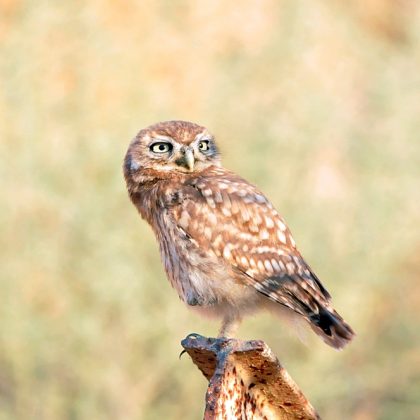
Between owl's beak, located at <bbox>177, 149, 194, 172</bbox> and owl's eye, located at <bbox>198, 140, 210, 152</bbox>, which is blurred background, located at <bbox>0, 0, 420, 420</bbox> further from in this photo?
owl's beak, located at <bbox>177, 149, 194, 172</bbox>

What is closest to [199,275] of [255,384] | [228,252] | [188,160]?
[228,252]

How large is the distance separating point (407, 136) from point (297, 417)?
7.15 m

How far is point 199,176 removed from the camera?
4.31 m

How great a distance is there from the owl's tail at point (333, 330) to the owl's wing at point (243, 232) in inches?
8.5

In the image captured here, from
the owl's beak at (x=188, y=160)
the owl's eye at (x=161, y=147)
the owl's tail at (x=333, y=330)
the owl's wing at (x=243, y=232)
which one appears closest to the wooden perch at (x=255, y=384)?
the owl's tail at (x=333, y=330)

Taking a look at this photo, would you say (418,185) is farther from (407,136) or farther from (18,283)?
(18,283)

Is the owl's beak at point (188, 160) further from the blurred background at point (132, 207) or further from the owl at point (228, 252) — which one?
the blurred background at point (132, 207)

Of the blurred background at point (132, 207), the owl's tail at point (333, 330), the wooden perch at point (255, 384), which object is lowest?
the wooden perch at point (255, 384)

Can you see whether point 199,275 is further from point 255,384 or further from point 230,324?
point 255,384

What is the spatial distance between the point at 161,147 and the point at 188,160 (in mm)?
180

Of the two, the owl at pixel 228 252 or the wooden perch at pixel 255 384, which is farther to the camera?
the owl at pixel 228 252

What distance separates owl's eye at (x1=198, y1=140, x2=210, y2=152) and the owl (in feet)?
0.42

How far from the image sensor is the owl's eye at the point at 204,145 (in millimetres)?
4445

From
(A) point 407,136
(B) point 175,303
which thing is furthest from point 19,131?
(A) point 407,136
